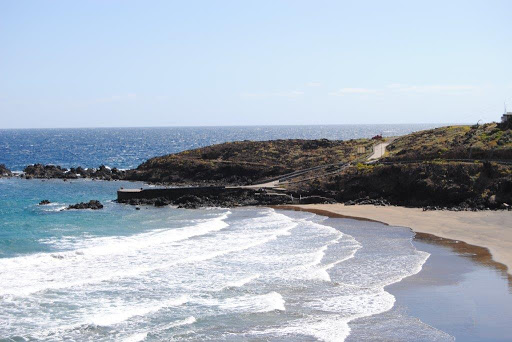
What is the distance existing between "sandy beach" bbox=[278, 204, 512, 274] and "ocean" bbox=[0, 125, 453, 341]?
85.0 inches

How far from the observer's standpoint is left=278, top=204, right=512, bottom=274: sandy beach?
32228 millimetres

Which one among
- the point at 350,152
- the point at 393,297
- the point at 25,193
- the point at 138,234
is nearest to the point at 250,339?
the point at 393,297

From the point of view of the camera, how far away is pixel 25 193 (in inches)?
2250

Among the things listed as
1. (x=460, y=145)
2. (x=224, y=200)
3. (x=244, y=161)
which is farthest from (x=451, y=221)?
(x=244, y=161)

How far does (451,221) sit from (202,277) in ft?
65.8

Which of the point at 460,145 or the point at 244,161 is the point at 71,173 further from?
the point at 460,145

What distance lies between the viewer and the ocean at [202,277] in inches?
755

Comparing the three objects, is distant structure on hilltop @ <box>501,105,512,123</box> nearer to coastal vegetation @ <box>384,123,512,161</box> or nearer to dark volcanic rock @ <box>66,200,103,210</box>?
coastal vegetation @ <box>384,123,512,161</box>

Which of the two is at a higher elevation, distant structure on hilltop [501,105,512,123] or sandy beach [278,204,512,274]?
distant structure on hilltop [501,105,512,123]

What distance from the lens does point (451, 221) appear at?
128 ft

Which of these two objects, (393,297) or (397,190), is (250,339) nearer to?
(393,297)

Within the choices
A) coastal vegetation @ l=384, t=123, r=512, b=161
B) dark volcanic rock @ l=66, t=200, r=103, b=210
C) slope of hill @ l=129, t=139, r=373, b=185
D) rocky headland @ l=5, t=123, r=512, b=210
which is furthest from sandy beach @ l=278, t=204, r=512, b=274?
dark volcanic rock @ l=66, t=200, r=103, b=210

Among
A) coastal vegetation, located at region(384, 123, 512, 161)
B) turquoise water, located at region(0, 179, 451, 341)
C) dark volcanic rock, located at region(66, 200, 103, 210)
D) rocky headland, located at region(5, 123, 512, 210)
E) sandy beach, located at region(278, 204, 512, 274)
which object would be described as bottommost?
dark volcanic rock, located at region(66, 200, 103, 210)

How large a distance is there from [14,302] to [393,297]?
1376cm
